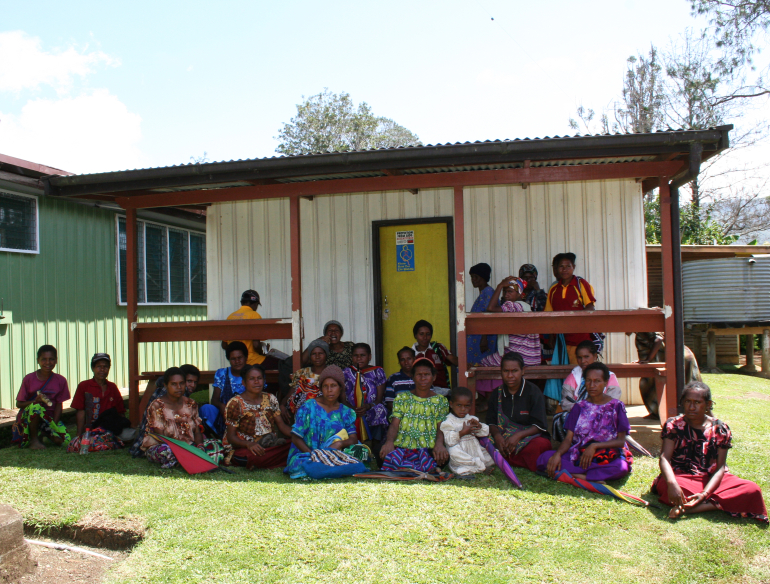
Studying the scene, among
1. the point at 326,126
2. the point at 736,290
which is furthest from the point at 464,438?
the point at 326,126

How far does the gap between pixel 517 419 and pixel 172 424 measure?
9.58 ft

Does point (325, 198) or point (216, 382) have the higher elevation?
point (325, 198)

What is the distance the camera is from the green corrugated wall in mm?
7922

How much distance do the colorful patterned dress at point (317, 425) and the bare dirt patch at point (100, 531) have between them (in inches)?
57.9

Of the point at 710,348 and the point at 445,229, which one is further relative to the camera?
the point at 710,348

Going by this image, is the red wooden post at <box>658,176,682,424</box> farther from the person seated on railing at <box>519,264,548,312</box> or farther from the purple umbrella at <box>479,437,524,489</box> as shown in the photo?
the purple umbrella at <box>479,437,524,489</box>

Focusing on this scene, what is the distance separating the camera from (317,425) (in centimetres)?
490

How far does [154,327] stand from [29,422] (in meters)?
1.50

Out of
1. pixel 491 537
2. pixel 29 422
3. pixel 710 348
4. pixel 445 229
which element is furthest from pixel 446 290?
pixel 710 348

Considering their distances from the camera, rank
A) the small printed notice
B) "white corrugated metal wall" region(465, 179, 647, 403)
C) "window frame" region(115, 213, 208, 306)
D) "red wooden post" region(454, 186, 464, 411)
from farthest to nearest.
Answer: "window frame" region(115, 213, 208, 306) → the small printed notice → "white corrugated metal wall" region(465, 179, 647, 403) → "red wooden post" region(454, 186, 464, 411)

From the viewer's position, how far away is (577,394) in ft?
16.1

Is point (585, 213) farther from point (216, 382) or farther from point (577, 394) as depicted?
point (216, 382)

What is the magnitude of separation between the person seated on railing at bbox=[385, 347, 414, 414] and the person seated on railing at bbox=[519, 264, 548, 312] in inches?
68.1

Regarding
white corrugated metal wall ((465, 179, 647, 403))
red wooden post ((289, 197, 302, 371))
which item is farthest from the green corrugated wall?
white corrugated metal wall ((465, 179, 647, 403))
